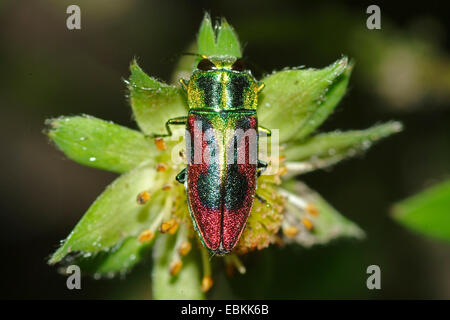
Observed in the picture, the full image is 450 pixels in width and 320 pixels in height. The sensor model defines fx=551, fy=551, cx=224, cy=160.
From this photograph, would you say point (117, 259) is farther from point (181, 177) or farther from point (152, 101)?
point (152, 101)

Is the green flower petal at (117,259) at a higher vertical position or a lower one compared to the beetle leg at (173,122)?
lower

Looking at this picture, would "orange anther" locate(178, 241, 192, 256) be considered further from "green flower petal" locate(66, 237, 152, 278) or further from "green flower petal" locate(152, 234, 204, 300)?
"green flower petal" locate(66, 237, 152, 278)

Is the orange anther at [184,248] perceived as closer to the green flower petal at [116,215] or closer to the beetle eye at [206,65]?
the green flower petal at [116,215]

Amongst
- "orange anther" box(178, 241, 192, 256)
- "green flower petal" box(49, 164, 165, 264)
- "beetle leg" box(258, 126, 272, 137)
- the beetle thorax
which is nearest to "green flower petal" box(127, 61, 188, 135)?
the beetle thorax

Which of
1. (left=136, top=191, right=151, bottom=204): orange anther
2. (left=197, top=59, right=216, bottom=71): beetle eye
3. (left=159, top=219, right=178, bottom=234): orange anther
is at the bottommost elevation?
(left=159, top=219, right=178, bottom=234): orange anther

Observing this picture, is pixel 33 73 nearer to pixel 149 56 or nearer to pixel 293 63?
pixel 149 56

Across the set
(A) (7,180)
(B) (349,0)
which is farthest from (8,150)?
(B) (349,0)

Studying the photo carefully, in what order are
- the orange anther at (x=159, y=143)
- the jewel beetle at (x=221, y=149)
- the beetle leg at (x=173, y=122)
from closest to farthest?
the jewel beetle at (x=221, y=149), the beetle leg at (x=173, y=122), the orange anther at (x=159, y=143)

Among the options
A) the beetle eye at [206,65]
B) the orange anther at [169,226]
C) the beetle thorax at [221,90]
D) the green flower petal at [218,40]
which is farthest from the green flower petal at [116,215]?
the green flower petal at [218,40]

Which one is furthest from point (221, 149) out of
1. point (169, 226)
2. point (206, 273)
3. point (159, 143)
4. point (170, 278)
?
point (170, 278)
